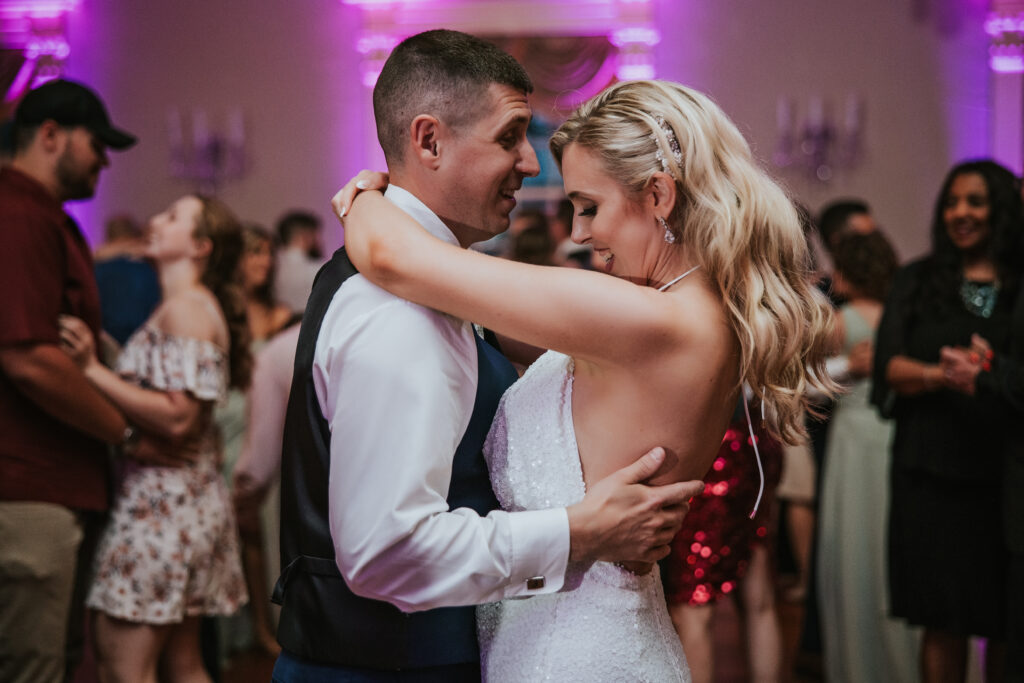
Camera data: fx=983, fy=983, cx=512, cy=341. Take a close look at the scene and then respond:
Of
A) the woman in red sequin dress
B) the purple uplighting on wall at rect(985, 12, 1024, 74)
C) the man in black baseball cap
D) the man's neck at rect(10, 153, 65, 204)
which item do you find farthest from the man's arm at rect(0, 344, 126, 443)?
the purple uplighting on wall at rect(985, 12, 1024, 74)

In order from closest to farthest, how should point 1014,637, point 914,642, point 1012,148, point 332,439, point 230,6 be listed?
point 332,439, point 1014,637, point 914,642, point 1012,148, point 230,6

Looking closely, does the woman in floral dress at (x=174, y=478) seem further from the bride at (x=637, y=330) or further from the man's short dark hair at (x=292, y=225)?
the man's short dark hair at (x=292, y=225)

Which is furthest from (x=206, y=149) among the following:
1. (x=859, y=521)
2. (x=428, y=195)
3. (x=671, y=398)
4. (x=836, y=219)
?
(x=671, y=398)

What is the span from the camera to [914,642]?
3627 millimetres

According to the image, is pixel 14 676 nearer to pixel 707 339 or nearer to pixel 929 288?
pixel 707 339

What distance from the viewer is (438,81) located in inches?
59.4

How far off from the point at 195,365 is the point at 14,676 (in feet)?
3.00

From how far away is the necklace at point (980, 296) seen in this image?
317cm

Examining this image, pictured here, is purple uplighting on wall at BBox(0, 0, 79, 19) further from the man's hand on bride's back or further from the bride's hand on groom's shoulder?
the man's hand on bride's back

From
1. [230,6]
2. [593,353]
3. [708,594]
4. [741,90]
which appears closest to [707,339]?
[593,353]

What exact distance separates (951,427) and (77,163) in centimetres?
274

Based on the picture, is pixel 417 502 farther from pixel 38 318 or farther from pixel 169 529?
pixel 169 529

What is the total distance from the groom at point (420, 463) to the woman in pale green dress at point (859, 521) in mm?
2483

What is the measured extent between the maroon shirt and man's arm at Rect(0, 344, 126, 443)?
0.03 metres
